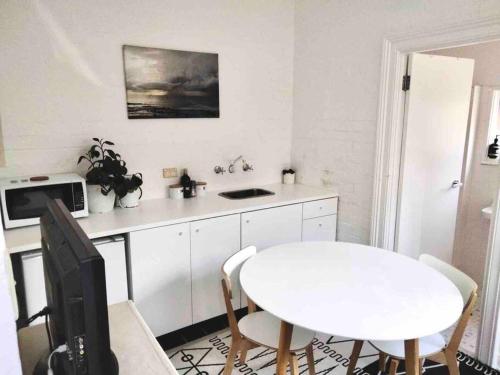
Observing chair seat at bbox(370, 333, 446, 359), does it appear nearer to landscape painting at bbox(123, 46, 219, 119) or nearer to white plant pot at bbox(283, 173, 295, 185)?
white plant pot at bbox(283, 173, 295, 185)

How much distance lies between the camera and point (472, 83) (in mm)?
3291

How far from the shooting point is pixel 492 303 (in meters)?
2.31

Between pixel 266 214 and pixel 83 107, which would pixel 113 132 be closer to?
pixel 83 107

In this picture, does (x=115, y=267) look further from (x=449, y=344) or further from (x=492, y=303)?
(x=492, y=303)

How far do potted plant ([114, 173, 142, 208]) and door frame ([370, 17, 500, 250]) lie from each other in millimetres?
1785

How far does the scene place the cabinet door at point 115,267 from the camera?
2.21 meters

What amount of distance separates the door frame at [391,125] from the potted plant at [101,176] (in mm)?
1877

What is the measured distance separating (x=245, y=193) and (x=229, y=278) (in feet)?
4.63

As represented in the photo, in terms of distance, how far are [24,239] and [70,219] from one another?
132cm

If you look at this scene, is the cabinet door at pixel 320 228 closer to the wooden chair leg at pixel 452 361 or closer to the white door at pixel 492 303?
the white door at pixel 492 303

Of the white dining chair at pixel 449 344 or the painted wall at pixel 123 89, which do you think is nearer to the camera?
the white dining chair at pixel 449 344

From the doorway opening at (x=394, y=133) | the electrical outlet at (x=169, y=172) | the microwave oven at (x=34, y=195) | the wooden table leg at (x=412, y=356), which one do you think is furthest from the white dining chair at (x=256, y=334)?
the doorway opening at (x=394, y=133)

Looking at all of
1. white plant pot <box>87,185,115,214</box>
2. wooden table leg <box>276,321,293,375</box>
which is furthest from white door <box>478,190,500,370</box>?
white plant pot <box>87,185,115,214</box>

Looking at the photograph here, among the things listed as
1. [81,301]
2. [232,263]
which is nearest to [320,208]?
[232,263]
